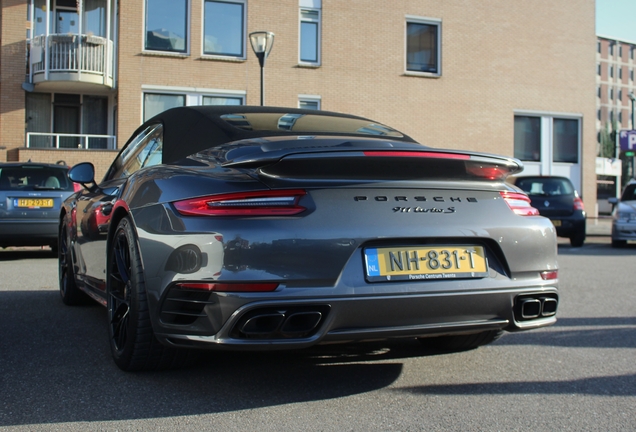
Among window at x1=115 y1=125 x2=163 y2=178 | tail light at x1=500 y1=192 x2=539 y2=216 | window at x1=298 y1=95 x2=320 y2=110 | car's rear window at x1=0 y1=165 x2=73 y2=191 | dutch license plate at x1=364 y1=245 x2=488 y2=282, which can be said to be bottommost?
dutch license plate at x1=364 y1=245 x2=488 y2=282

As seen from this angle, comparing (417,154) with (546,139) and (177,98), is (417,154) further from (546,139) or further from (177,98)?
(546,139)

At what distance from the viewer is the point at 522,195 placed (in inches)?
141

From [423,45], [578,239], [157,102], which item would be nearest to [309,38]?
[423,45]

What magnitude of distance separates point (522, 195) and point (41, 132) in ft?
71.1

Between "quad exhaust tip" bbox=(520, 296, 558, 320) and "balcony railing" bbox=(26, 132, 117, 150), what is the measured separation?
19939 mm

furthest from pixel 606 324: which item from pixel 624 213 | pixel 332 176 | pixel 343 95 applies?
pixel 343 95

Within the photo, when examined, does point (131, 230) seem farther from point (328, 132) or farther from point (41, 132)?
point (41, 132)

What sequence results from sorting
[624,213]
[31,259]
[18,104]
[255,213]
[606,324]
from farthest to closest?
[18,104]
[624,213]
[31,259]
[606,324]
[255,213]

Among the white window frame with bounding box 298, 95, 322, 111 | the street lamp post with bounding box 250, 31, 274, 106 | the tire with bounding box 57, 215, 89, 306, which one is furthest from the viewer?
the white window frame with bounding box 298, 95, 322, 111

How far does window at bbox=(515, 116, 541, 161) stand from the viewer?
87.2 feet

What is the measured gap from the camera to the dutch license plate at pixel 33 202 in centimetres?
1036

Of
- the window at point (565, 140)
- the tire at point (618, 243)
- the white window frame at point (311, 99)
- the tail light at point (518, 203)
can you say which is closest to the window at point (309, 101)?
the white window frame at point (311, 99)

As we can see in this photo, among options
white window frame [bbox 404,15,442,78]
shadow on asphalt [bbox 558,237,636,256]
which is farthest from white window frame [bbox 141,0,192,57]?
shadow on asphalt [bbox 558,237,636,256]

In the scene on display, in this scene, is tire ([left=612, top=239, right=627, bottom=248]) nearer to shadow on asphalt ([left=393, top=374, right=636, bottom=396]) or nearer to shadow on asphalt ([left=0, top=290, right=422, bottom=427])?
shadow on asphalt ([left=0, top=290, right=422, bottom=427])
